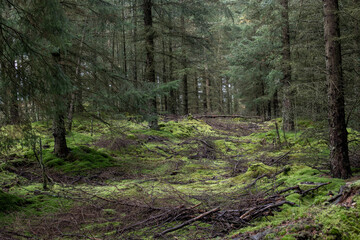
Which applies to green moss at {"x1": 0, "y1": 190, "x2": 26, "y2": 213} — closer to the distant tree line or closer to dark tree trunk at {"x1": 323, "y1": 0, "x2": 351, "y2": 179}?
the distant tree line

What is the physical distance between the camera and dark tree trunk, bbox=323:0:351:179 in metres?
4.47

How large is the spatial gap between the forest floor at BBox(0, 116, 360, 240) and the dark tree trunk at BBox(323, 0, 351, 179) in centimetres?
35

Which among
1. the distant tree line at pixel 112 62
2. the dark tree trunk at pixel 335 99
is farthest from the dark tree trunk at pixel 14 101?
the dark tree trunk at pixel 335 99

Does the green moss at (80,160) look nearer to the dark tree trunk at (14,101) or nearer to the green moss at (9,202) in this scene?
the green moss at (9,202)

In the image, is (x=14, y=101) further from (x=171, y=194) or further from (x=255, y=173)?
(x=255, y=173)

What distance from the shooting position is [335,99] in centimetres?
455

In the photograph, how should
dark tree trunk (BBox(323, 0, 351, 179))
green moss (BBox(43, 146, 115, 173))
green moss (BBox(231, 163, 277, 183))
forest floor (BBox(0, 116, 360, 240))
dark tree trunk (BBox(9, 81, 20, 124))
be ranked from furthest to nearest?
green moss (BBox(43, 146, 115, 173))
green moss (BBox(231, 163, 277, 183))
dark tree trunk (BBox(323, 0, 351, 179))
dark tree trunk (BBox(9, 81, 20, 124))
forest floor (BBox(0, 116, 360, 240))

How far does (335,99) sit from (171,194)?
363 cm

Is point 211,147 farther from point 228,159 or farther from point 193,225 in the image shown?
point 193,225

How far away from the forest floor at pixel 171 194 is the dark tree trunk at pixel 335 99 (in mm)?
351

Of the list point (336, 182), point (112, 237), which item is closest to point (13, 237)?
point (112, 237)

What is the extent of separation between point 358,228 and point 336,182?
208 cm

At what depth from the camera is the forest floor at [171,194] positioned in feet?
8.36

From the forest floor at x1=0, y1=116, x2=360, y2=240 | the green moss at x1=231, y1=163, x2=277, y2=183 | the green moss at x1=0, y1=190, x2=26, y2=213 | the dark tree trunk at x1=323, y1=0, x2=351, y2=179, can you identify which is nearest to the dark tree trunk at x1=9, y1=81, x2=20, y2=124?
the forest floor at x1=0, y1=116, x2=360, y2=240
